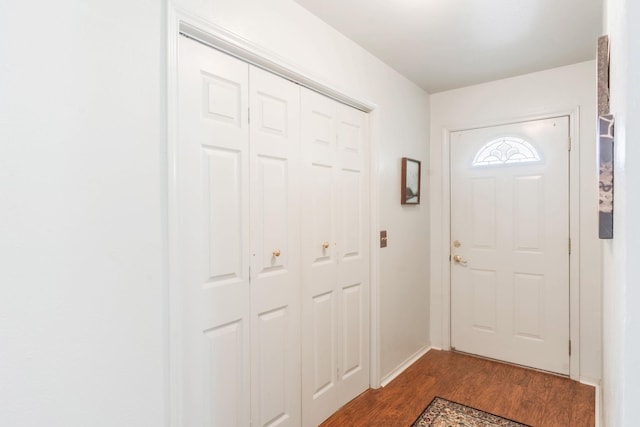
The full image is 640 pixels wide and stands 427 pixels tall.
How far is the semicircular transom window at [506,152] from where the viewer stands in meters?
2.98

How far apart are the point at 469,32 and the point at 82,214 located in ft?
7.64

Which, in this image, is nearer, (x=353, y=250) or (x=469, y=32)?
(x=469, y=32)

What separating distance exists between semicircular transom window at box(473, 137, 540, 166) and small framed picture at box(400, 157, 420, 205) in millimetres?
567

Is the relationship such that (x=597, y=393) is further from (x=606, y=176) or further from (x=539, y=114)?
(x=606, y=176)

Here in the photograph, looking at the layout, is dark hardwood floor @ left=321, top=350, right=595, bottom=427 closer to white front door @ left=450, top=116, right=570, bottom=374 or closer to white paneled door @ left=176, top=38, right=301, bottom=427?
white front door @ left=450, top=116, right=570, bottom=374

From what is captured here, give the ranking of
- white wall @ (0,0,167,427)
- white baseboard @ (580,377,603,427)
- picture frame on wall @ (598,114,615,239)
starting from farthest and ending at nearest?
1. white baseboard @ (580,377,603,427)
2. white wall @ (0,0,167,427)
3. picture frame on wall @ (598,114,615,239)

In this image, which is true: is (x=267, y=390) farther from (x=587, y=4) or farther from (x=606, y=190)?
(x=587, y=4)

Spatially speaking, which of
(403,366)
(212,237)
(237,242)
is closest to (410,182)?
(403,366)

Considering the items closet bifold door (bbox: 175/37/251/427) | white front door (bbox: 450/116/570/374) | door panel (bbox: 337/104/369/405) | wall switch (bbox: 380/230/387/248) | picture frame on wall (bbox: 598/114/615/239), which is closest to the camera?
picture frame on wall (bbox: 598/114/615/239)

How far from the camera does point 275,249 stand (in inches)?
74.3

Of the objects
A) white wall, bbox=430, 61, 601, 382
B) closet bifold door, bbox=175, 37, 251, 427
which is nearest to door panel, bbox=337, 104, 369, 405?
closet bifold door, bbox=175, 37, 251, 427

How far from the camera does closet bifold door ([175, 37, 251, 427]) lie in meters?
1.46

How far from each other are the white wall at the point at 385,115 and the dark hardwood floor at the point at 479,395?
9.3 inches

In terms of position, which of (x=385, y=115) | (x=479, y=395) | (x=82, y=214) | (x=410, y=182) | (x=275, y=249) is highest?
(x=385, y=115)
